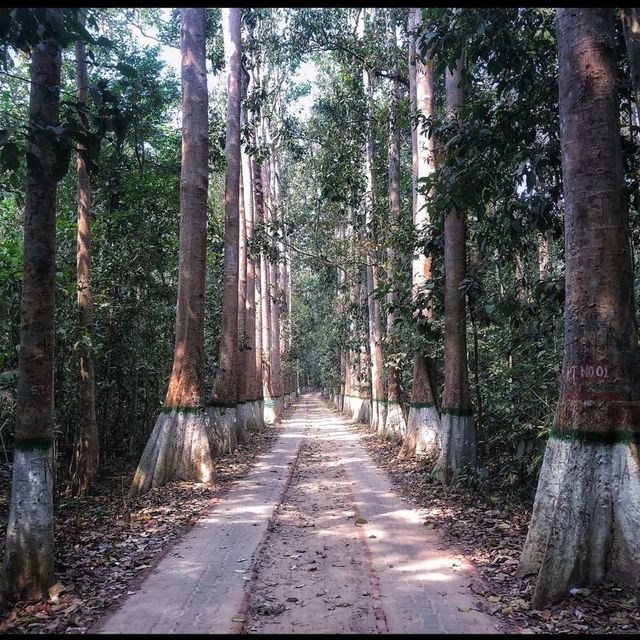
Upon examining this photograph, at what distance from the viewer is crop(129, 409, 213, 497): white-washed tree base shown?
9336 mm

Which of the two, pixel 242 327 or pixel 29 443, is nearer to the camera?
pixel 29 443

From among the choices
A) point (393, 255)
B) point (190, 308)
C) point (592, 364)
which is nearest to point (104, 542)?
point (190, 308)

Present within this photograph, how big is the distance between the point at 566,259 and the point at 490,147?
3125mm

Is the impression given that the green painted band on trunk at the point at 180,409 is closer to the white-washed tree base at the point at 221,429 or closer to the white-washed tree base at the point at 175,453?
the white-washed tree base at the point at 175,453

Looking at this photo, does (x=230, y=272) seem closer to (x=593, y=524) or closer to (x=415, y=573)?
(x=415, y=573)

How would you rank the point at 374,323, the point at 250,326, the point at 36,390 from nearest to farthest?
the point at 36,390 → the point at 374,323 → the point at 250,326

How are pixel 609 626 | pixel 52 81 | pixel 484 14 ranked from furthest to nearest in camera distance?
pixel 484 14 < pixel 52 81 < pixel 609 626

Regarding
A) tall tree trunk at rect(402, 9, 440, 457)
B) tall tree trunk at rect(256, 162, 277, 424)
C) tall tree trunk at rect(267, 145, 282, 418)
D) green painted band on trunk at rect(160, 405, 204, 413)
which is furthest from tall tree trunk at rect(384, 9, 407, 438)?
tall tree trunk at rect(267, 145, 282, 418)

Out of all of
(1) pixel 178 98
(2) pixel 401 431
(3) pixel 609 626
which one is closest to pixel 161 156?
(1) pixel 178 98

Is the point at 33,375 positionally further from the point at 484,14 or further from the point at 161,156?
the point at 161,156

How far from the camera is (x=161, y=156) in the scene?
16.3m

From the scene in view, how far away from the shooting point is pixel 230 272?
Result: 15.5 metres

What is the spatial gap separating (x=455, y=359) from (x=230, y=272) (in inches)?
304

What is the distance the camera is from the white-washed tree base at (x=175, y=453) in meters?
9.34
